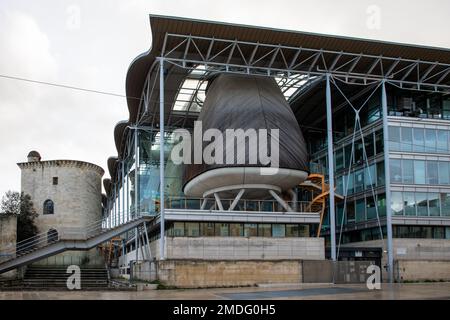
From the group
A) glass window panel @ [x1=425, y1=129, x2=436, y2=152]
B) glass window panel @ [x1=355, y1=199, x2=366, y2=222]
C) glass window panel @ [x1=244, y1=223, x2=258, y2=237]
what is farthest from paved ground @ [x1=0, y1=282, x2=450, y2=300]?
glass window panel @ [x1=425, y1=129, x2=436, y2=152]

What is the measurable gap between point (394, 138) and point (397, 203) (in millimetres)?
4999

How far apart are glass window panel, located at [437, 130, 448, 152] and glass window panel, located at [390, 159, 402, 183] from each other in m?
3.86

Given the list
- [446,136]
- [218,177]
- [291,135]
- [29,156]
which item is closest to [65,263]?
[29,156]

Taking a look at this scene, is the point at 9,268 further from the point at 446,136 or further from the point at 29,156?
the point at 446,136

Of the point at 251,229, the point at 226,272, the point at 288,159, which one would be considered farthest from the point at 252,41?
the point at 226,272

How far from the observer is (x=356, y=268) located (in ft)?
130

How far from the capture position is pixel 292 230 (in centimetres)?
4031

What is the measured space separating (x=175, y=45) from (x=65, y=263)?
27.5m

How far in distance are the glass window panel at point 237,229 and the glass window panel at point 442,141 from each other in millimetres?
17985

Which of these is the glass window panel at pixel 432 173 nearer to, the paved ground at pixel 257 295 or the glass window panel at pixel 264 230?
the glass window panel at pixel 264 230

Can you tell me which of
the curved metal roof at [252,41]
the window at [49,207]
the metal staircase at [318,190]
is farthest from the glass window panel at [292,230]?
the window at [49,207]

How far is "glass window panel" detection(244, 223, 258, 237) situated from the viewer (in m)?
39.3

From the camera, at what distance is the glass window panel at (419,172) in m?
45.3

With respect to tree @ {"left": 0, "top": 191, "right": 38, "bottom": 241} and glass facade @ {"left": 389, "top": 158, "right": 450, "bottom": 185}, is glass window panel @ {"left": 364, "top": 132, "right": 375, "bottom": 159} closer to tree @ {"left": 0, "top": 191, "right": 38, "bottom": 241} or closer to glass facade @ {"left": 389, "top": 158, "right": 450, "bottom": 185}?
glass facade @ {"left": 389, "top": 158, "right": 450, "bottom": 185}
